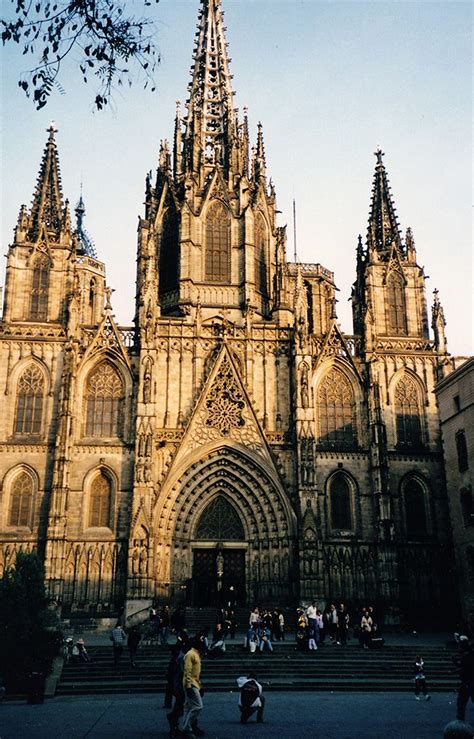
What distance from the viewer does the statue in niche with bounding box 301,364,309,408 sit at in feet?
132

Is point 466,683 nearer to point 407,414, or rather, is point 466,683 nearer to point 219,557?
point 219,557

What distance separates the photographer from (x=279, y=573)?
38562 millimetres

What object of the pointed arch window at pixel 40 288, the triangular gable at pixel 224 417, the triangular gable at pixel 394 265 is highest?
the triangular gable at pixel 394 265

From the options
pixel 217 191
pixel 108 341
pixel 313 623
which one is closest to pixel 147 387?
pixel 108 341

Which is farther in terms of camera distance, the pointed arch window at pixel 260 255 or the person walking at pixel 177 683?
the pointed arch window at pixel 260 255

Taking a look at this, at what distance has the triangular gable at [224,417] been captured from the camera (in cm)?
3978

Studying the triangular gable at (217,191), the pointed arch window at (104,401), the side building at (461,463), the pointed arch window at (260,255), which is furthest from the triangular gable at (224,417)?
the triangular gable at (217,191)

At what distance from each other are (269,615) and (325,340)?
1650 cm

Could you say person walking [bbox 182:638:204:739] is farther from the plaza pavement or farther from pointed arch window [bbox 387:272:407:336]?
pointed arch window [bbox 387:272:407:336]

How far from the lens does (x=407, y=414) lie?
42875 mm

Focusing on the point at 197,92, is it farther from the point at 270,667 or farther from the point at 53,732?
the point at 53,732

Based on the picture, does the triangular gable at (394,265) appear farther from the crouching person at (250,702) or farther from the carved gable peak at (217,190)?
the crouching person at (250,702)

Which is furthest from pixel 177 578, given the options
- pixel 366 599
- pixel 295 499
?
pixel 366 599

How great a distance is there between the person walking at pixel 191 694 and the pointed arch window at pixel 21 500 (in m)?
25.6
